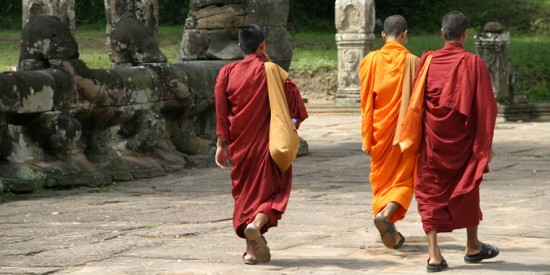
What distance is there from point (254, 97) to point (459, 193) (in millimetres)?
1455

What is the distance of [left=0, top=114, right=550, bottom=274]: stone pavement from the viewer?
828 cm

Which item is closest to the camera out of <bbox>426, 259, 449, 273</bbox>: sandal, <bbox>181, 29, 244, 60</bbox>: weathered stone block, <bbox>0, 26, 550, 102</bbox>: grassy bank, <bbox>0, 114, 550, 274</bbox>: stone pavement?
<bbox>426, 259, 449, 273</bbox>: sandal

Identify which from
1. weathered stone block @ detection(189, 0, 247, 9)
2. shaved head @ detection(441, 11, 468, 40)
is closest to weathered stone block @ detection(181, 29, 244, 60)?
weathered stone block @ detection(189, 0, 247, 9)

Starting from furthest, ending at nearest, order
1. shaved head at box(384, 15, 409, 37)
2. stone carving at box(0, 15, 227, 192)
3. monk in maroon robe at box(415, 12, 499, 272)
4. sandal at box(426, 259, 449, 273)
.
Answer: stone carving at box(0, 15, 227, 192)
shaved head at box(384, 15, 409, 37)
monk in maroon robe at box(415, 12, 499, 272)
sandal at box(426, 259, 449, 273)

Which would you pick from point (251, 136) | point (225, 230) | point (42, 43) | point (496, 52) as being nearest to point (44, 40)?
point (42, 43)

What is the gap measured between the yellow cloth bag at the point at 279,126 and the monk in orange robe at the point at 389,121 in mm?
701

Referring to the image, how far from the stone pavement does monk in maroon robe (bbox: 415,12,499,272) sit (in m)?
0.28

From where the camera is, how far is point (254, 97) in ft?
28.4

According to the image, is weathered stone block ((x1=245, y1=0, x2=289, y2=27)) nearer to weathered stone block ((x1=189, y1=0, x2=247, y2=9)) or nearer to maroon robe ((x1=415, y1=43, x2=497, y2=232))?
weathered stone block ((x1=189, y1=0, x2=247, y2=9))

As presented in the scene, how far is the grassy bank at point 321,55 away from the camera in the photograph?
87.1 feet

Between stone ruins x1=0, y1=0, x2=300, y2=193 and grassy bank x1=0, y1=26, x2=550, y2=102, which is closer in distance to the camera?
stone ruins x1=0, y1=0, x2=300, y2=193

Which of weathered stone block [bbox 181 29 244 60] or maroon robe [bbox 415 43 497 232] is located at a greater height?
maroon robe [bbox 415 43 497 232]

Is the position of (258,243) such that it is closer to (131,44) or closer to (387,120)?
(387,120)

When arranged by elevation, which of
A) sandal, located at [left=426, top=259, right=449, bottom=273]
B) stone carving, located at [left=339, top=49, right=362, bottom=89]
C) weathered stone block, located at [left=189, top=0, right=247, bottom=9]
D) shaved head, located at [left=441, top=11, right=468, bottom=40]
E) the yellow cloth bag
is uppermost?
shaved head, located at [left=441, top=11, right=468, bottom=40]
